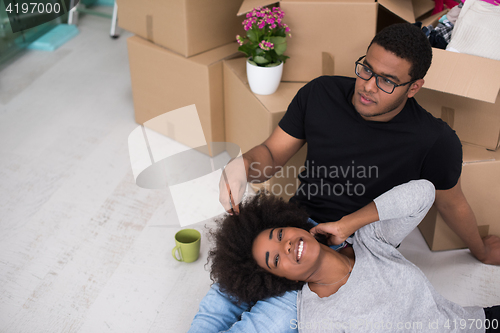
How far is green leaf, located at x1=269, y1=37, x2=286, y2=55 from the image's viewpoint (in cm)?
186

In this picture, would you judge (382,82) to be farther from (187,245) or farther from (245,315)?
(187,245)

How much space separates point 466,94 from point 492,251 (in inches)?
28.6

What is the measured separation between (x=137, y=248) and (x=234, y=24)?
1.25 m

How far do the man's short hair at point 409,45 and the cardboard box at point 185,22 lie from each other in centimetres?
107

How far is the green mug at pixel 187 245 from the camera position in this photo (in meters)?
1.78

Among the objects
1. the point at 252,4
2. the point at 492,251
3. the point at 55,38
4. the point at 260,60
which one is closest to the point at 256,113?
the point at 260,60

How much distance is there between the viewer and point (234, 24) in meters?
2.31

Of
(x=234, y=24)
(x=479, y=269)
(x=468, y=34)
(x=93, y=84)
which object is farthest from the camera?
(x=93, y=84)

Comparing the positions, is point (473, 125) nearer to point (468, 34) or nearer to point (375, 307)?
point (468, 34)

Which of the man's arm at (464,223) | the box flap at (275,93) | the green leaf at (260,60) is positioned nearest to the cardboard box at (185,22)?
the box flap at (275,93)

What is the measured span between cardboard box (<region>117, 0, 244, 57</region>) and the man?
0.82m

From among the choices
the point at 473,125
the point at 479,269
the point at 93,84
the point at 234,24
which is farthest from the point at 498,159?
the point at 93,84

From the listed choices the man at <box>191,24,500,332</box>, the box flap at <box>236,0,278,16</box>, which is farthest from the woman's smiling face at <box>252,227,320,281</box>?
the box flap at <box>236,0,278,16</box>

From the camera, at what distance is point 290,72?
80.5 inches
